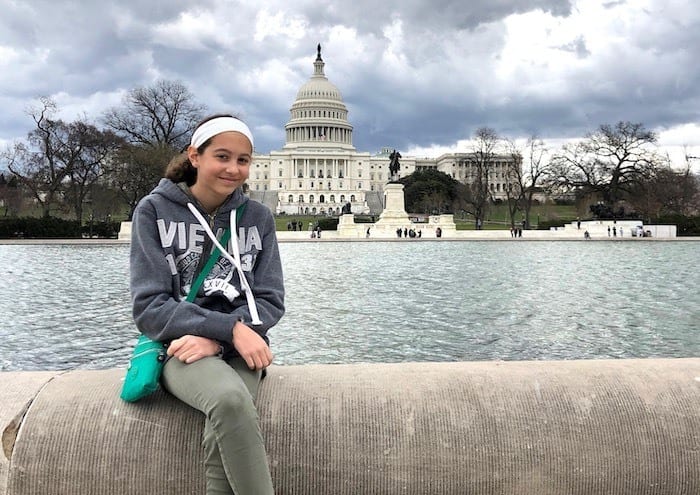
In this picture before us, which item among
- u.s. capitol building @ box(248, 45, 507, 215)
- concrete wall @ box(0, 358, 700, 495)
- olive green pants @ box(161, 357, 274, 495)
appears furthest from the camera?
u.s. capitol building @ box(248, 45, 507, 215)

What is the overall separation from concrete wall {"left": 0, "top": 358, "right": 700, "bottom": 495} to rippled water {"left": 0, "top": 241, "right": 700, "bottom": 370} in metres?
4.56

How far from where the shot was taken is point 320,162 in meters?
131

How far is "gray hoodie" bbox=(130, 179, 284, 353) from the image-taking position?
261 centimetres

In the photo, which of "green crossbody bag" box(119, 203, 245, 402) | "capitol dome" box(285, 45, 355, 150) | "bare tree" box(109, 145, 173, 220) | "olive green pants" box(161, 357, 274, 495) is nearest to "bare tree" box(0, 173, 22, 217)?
"bare tree" box(109, 145, 173, 220)

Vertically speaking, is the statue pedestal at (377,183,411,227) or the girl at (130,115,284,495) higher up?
the statue pedestal at (377,183,411,227)

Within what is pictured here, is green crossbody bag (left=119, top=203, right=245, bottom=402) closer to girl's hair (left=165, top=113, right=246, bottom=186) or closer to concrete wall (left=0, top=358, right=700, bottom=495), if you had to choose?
concrete wall (left=0, top=358, right=700, bottom=495)

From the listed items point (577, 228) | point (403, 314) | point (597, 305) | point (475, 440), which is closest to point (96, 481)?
point (475, 440)

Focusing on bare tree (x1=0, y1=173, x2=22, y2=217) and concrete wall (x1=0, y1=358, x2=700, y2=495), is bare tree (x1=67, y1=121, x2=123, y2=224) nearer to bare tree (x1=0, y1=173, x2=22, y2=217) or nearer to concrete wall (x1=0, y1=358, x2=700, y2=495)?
bare tree (x1=0, y1=173, x2=22, y2=217)

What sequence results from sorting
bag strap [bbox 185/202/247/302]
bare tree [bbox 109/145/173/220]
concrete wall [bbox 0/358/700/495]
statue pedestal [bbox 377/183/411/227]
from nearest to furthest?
concrete wall [bbox 0/358/700/495], bag strap [bbox 185/202/247/302], bare tree [bbox 109/145/173/220], statue pedestal [bbox 377/183/411/227]

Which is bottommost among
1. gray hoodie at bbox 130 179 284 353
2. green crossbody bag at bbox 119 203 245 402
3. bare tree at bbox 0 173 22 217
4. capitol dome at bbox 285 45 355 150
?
green crossbody bag at bbox 119 203 245 402

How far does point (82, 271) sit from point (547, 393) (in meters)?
17.1

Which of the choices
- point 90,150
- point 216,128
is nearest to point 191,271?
point 216,128

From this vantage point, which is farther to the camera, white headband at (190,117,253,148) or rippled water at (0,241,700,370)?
rippled water at (0,241,700,370)

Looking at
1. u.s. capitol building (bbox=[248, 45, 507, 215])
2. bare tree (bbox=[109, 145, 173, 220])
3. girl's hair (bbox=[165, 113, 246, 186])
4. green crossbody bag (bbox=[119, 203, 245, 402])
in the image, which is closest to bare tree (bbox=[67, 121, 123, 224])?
bare tree (bbox=[109, 145, 173, 220])
